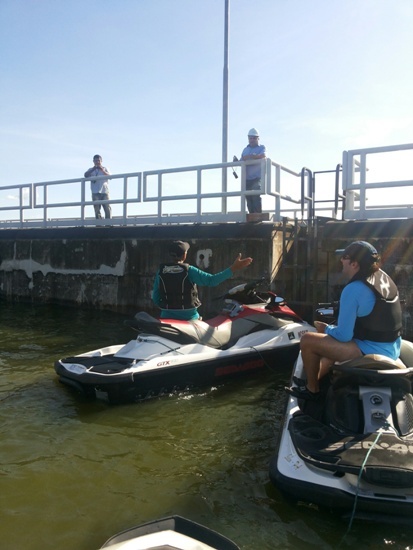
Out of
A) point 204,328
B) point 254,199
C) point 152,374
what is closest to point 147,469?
point 152,374

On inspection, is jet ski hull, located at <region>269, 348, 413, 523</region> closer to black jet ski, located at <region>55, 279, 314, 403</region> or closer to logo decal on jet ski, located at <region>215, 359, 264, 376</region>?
black jet ski, located at <region>55, 279, 314, 403</region>

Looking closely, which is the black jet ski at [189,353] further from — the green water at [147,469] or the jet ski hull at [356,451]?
the jet ski hull at [356,451]

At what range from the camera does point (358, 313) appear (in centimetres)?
373

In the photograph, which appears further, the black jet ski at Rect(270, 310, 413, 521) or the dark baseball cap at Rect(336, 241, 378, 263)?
the dark baseball cap at Rect(336, 241, 378, 263)

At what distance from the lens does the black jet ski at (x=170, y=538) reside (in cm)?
223

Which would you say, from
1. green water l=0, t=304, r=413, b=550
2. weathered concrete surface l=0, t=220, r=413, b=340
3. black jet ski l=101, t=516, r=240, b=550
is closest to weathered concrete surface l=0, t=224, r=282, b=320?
weathered concrete surface l=0, t=220, r=413, b=340

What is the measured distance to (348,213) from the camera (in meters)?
9.03

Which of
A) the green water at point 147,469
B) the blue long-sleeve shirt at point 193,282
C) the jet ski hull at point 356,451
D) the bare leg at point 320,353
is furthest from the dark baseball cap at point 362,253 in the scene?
the blue long-sleeve shirt at point 193,282

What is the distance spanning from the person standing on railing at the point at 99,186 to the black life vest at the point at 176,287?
7049 mm

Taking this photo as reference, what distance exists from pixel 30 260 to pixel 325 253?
8.01m

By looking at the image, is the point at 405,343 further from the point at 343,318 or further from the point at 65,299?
the point at 65,299

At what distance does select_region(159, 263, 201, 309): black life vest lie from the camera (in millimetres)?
5930

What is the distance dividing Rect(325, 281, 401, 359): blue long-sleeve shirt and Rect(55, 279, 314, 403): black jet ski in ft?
7.11

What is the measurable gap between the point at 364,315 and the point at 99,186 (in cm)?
994
